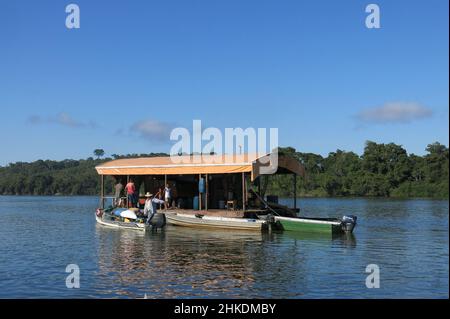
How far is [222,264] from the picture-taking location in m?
17.4

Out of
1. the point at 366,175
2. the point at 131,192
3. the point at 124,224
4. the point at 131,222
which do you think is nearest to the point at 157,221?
the point at 131,222

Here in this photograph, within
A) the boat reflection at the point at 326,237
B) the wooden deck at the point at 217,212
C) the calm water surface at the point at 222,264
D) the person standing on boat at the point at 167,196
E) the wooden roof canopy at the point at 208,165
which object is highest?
the wooden roof canopy at the point at 208,165

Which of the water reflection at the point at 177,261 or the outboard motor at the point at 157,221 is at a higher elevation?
the outboard motor at the point at 157,221

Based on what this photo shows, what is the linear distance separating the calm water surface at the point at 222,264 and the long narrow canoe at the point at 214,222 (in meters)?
0.57

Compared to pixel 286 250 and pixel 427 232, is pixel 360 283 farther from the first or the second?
pixel 427 232

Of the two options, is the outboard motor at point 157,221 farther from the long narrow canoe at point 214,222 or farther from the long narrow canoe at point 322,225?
the long narrow canoe at point 322,225

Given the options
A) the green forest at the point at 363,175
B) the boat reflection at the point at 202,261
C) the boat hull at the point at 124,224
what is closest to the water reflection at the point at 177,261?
the boat reflection at the point at 202,261

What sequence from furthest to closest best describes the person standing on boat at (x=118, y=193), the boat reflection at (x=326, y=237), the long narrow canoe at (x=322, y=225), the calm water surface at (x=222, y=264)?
1. the person standing on boat at (x=118, y=193)
2. the long narrow canoe at (x=322, y=225)
3. the boat reflection at (x=326, y=237)
4. the calm water surface at (x=222, y=264)

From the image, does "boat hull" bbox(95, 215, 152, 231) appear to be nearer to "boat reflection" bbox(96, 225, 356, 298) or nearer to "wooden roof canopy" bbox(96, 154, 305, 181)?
A: "boat reflection" bbox(96, 225, 356, 298)

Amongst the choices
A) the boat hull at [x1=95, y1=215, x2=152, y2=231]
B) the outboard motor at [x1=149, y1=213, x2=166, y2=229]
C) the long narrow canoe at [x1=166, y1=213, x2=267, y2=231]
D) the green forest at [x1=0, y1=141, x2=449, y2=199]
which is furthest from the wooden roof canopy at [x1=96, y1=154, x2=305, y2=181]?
the green forest at [x1=0, y1=141, x2=449, y2=199]

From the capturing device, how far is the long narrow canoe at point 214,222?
26509mm

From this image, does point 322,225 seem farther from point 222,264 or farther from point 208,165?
point 222,264

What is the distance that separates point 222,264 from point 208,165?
11.6m
